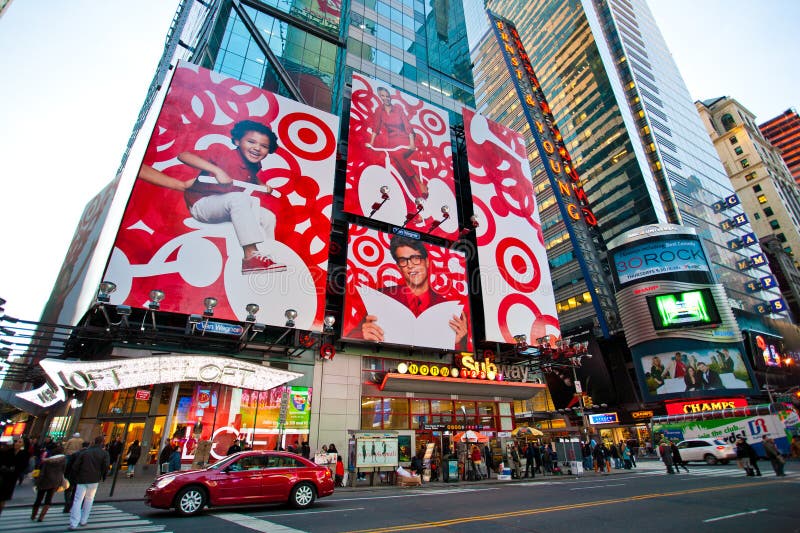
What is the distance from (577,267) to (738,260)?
31.7 meters

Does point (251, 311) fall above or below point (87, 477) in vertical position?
above

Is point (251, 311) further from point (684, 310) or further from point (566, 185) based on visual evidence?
point (566, 185)

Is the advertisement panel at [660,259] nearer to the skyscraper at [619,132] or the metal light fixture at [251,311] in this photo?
the skyscraper at [619,132]

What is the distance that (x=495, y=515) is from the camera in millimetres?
9648

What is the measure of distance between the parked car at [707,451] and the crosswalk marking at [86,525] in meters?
33.2

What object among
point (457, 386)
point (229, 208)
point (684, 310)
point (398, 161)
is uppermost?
point (398, 161)

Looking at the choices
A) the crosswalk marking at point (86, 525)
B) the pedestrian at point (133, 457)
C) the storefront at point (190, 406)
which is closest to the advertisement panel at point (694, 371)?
the storefront at point (190, 406)

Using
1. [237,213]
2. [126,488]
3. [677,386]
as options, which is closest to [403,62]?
[237,213]

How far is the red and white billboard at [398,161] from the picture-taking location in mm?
28500

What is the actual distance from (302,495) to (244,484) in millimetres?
1748

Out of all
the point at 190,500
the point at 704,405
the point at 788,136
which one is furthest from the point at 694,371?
the point at 788,136

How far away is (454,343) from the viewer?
1058 inches

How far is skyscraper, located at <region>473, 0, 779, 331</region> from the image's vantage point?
222 ft

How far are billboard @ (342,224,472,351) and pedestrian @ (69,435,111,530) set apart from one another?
1518 centimetres
